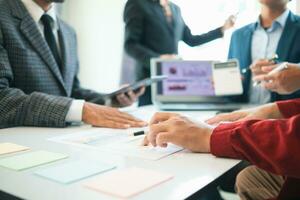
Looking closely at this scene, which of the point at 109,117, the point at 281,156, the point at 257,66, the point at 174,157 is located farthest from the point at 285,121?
the point at 257,66

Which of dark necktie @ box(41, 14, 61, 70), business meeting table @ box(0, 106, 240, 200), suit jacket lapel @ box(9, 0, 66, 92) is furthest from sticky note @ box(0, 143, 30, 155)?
dark necktie @ box(41, 14, 61, 70)

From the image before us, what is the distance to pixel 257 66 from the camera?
4.35ft

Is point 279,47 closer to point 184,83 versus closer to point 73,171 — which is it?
point 184,83

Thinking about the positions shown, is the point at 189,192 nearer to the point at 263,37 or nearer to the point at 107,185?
the point at 107,185

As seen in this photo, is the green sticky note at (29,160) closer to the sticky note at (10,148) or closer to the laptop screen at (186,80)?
the sticky note at (10,148)

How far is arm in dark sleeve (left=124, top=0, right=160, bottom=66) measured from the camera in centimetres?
194

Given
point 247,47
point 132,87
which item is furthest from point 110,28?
point 132,87

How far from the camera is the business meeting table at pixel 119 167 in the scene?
478 mm

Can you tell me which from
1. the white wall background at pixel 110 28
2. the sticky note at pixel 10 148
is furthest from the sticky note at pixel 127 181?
the white wall background at pixel 110 28

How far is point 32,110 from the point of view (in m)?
1.04

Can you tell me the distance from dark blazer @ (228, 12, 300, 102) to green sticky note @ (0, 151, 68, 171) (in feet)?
3.75

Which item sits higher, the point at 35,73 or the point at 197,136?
the point at 35,73

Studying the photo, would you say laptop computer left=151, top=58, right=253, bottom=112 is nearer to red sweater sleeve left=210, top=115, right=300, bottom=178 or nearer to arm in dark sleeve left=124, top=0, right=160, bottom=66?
arm in dark sleeve left=124, top=0, right=160, bottom=66

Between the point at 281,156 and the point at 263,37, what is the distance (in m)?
1.25
